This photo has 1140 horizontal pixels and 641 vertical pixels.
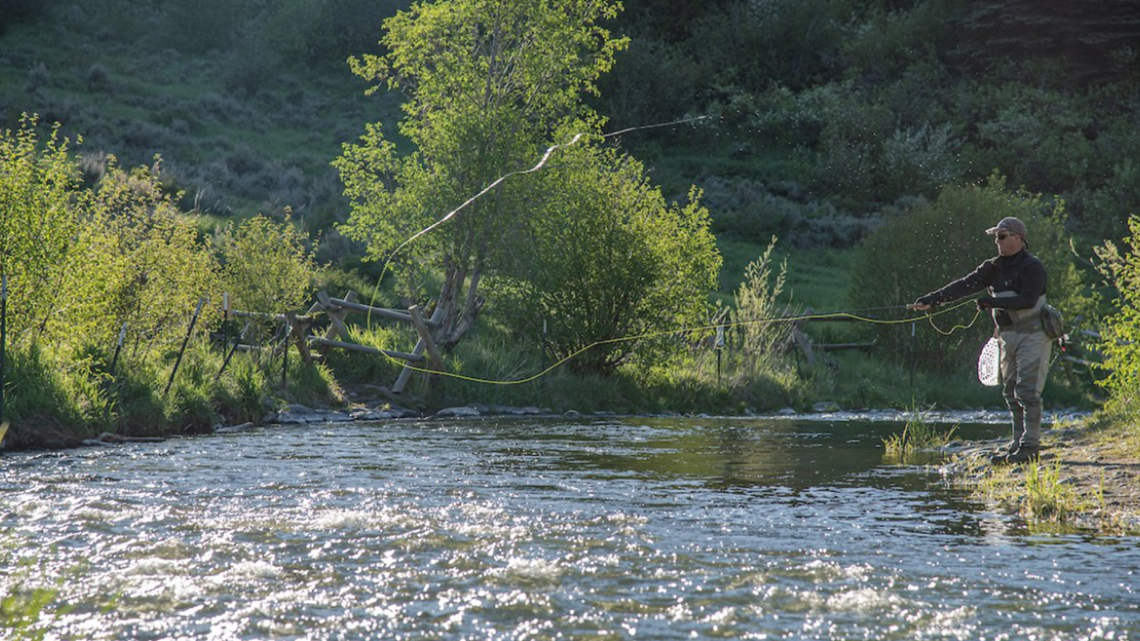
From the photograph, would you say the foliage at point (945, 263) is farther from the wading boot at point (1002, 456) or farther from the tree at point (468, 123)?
the wading boot at point (1002, 456)

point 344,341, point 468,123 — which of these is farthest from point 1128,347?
point 344,341

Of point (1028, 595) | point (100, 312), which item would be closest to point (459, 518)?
point (1028, 595)

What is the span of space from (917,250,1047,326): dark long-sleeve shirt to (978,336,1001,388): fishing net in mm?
424

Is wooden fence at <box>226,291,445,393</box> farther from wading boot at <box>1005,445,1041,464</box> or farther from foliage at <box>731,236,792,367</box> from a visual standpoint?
wading boot at <box>1005,445,1041,464</box>

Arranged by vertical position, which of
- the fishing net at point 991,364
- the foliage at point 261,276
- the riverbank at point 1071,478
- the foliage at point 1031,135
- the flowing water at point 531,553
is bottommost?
the flowing water at point 531,553

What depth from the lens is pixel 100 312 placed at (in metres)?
14.5

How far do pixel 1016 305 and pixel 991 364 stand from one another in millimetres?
939

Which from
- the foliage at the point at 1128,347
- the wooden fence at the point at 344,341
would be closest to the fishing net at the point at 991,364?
the foliage at the point at 1128,347

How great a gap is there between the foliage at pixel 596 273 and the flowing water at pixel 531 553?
9.67 metres

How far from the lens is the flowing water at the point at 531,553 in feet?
19.0

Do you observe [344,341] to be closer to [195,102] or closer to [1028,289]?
[1028,289]

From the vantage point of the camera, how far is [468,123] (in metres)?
21.1

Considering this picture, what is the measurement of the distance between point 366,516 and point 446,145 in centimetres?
1335

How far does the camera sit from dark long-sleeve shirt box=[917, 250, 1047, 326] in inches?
402
